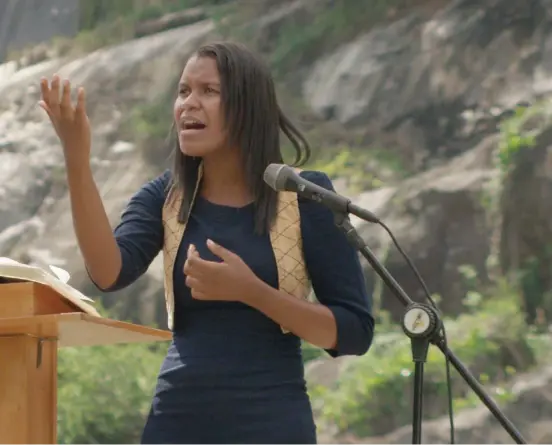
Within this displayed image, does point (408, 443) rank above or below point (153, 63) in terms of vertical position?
below

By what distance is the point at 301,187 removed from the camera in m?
1.57

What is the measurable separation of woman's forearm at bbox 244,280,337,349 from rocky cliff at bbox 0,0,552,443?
3.05 m

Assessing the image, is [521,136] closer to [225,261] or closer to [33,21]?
[33,21]

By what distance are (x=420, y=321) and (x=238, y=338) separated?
0.27 metres

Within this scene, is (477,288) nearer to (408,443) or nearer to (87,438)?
(408,443)

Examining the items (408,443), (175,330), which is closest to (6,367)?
(175,330)

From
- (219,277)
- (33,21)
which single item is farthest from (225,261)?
(33,21)

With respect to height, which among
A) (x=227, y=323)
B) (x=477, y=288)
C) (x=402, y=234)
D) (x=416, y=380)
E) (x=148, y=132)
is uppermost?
(x=148, y=132)

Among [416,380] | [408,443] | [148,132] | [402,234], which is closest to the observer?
[416,380]

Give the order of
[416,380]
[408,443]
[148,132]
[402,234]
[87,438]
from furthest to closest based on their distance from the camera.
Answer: [148,132]
[402,234]
[87,438]
[408,443]
[416,380]

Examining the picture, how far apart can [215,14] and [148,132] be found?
0.77 m

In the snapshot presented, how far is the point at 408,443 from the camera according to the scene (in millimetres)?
4414

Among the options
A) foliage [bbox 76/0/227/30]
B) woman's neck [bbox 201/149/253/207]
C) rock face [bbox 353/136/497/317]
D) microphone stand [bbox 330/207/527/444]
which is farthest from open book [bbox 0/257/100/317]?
foliage [bbox 76/0/227/30]

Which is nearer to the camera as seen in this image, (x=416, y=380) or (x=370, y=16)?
(x=416, y=380)
